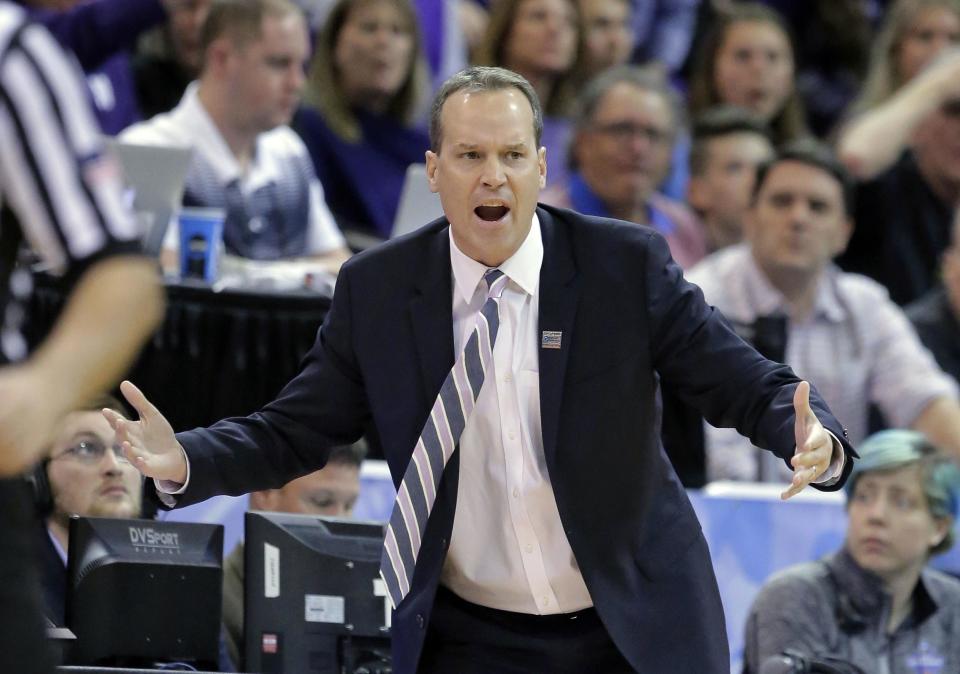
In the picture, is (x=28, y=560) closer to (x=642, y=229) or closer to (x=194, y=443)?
(x=194, y=443)

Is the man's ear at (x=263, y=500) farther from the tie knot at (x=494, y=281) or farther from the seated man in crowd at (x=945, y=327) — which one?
the seated man in crowd at (x=945, y=327)

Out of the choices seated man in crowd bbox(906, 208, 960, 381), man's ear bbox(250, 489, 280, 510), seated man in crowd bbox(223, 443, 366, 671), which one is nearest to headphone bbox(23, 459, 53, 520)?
seated man in crowd bbox(223, 443, 366, 671)

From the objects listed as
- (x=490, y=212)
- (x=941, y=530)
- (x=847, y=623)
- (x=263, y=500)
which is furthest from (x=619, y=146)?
(x=490, y=212)

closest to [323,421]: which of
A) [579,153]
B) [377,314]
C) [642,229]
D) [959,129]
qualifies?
[377,314]

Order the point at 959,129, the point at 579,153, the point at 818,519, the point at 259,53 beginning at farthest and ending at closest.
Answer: the point at 959,129 → the point at 579,153 → the point at 259,53 → the point at 818,519

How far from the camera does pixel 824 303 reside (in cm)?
618

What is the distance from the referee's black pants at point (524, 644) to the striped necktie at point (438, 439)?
14 cm

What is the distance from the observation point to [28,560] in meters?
2.21

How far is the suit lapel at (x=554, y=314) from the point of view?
3270 mm

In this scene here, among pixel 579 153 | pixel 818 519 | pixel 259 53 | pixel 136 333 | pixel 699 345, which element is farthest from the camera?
pixel 579 153

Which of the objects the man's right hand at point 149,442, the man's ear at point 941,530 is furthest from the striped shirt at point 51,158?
the man's ear at point 941,530

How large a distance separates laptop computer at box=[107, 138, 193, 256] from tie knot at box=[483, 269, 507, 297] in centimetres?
221

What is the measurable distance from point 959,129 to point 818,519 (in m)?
2.74

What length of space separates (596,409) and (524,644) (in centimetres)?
45
